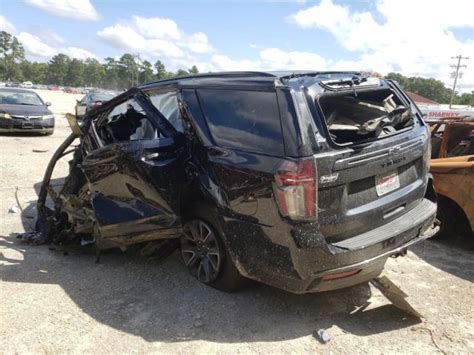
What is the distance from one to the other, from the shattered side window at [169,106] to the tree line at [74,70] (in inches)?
4241

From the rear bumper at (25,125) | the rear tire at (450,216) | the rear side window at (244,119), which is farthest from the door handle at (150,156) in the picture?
the rear bumper at (25,125)

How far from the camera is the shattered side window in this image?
4.03m

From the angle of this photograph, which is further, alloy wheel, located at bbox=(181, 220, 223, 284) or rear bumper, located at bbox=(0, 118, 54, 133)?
rear bumper, located at bbox=(0, 118, 54, 133)

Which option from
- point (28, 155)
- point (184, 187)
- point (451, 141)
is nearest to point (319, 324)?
point (184, 187)

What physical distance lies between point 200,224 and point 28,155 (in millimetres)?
7796

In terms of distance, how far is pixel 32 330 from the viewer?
3.29 metres

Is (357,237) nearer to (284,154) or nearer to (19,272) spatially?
(284,154)

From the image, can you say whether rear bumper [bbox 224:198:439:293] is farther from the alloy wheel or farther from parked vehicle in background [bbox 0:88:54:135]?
parked vehicle in background [bbox 0:88:54:135]

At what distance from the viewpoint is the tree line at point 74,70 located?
118000 mm

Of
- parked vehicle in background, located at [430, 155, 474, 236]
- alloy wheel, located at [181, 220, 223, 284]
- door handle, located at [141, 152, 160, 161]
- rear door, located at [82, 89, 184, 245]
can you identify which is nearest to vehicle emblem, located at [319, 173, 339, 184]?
alloy wheel, located at [181, 220, 223, 284]

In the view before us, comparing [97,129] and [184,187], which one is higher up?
[97,129]

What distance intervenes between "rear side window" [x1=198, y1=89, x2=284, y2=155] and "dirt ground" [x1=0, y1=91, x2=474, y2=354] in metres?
1.37

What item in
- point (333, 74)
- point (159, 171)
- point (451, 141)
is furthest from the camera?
point (451, 141)

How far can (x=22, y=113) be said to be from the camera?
13195 mm
